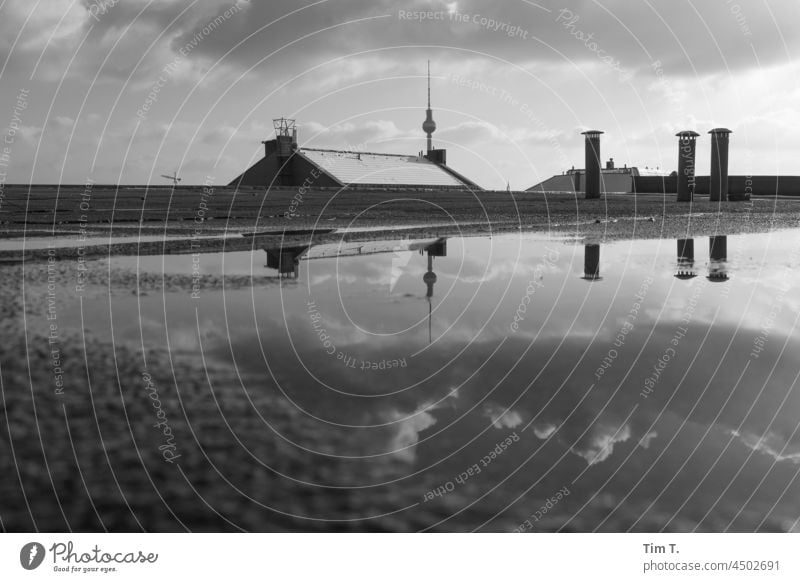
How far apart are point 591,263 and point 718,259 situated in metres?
3.24

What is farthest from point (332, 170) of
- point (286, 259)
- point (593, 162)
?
point (286, 259)

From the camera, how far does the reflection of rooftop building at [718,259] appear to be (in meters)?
14.7

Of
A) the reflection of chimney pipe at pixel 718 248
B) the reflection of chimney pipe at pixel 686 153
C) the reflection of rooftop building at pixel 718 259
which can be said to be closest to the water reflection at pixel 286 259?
the reflection of rooftop building at pixel 718 259

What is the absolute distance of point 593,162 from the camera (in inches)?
2247

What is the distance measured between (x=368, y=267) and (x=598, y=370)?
9700mm

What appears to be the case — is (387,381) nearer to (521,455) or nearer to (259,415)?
(259,415)

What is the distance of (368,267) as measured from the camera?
680 inches

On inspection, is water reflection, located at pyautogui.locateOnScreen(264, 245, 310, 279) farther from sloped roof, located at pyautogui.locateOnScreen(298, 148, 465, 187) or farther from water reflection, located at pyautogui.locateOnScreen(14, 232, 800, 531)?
sloped roof, located at pyautogui.locateOnScreen(298, 148, 465, 187)

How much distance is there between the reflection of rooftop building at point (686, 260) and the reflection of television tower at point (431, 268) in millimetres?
5201

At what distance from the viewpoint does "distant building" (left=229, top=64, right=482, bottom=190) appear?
90.9 meters

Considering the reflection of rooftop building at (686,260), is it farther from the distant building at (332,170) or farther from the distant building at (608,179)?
the distant building at (608,179)

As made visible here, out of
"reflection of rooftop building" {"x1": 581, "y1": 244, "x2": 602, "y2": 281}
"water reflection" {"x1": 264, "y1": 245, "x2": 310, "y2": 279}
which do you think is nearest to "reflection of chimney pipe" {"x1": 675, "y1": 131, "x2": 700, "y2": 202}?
"reflection of rooftop building" {"x1": 581, "y1": 244, "x2": 602, "y2": 281}

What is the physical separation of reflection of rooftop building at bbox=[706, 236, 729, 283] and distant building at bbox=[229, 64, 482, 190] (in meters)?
65.7
